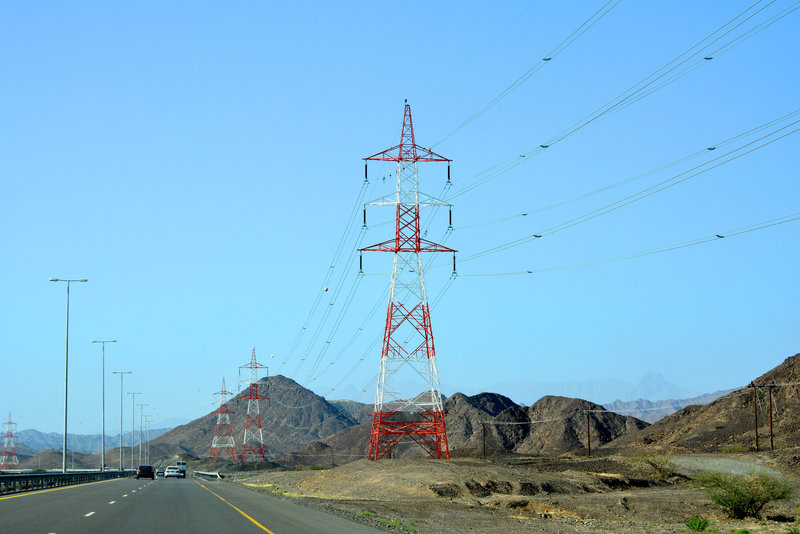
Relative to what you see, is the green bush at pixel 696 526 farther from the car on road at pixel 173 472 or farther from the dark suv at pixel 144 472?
the car on road at pixel 173 472

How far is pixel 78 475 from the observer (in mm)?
68812

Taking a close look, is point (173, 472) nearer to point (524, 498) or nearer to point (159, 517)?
point (524, 498)

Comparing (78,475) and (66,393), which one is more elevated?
(66,393)

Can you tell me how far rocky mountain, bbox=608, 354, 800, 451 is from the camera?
9994cm

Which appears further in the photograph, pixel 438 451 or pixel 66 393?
pixel 66 393

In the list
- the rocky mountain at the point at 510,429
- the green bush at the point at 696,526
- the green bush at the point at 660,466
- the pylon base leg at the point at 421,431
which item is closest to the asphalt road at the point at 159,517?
the green bush at the point at 696,526

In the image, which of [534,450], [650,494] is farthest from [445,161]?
[534,450]

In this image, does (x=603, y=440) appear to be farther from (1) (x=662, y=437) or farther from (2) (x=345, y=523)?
(2) (x=345, y=523)

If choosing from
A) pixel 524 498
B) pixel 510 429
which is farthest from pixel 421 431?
pixel 510 429

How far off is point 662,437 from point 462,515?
89470mm

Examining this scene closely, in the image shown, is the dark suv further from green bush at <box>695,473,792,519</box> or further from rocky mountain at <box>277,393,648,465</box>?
green bush at <box>695,473,792,519</box>

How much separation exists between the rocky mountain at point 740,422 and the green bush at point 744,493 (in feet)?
180

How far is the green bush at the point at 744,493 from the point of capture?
38.6 m

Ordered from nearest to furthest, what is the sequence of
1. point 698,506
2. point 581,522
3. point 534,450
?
point 581,522 → point 698,506 → point 534,450
